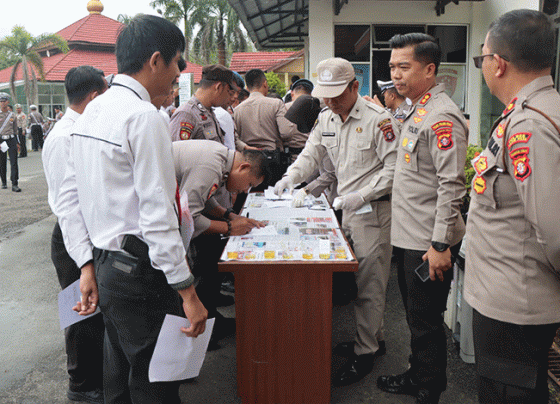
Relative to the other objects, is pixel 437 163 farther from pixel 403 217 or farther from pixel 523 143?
pixel 523 143

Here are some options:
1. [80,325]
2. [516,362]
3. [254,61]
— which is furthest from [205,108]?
[254,61]

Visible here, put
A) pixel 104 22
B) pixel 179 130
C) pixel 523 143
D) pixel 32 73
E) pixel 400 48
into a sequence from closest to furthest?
pixel 523 143 < pixel 400 48 < pixel 179 130 < pixel 32 73 < pixel 104 22

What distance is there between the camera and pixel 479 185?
167 centimetres

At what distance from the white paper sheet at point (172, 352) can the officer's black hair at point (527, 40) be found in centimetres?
144

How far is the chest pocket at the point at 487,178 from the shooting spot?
1606 mm

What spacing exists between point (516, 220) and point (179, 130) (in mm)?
2794

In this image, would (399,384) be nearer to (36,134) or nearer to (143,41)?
(143,41)

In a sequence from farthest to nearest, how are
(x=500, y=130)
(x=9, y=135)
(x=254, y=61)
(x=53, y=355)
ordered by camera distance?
(x=254, y=61)
(x=9, y=135)
(x=53, y=355)
(x=500, y=130)

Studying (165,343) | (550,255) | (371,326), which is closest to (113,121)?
(165,343)

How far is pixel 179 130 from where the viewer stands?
12.5 ft

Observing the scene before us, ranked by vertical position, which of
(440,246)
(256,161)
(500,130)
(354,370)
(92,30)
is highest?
(92,30)

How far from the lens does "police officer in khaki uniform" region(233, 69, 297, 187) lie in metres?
5.62

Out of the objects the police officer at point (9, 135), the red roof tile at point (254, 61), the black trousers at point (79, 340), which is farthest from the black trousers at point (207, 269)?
the red roof tile at point (254, 61)

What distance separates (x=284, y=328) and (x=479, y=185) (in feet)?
4.26
